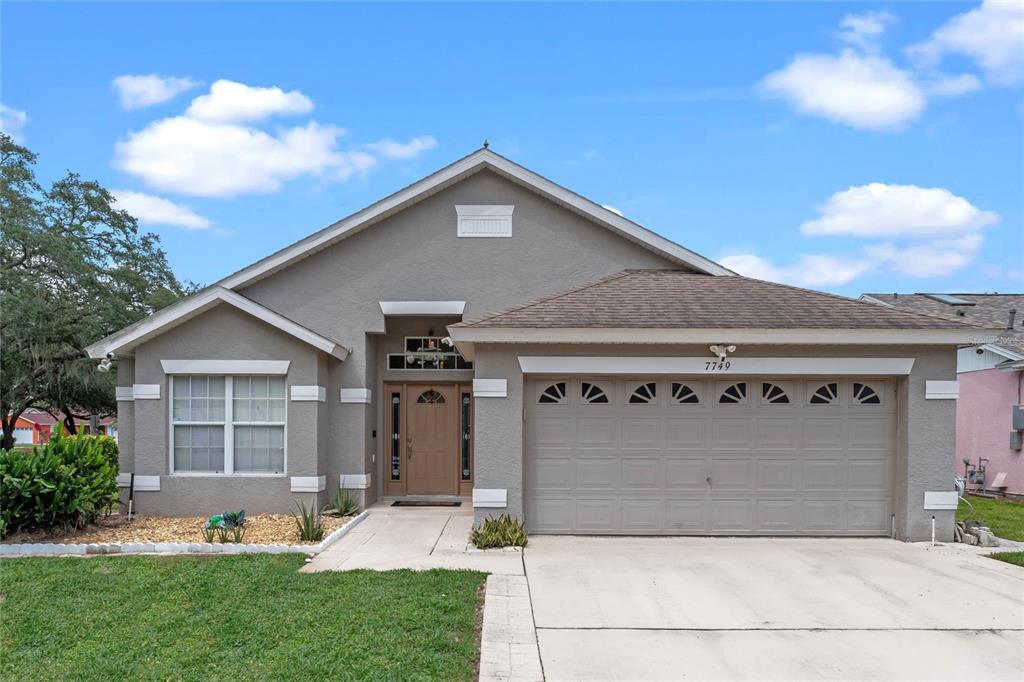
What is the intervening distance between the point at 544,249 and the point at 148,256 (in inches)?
747

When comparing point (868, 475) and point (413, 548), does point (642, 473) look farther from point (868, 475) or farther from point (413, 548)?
point (413, 548)

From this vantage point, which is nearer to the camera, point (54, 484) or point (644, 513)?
point (54, 484)

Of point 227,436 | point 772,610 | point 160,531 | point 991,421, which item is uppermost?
point 227,436

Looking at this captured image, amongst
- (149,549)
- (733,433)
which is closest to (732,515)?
(733,433)

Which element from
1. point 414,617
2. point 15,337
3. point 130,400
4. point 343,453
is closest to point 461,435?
point 343,453

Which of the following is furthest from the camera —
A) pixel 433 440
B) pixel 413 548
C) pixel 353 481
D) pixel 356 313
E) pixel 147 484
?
pixel 433 440

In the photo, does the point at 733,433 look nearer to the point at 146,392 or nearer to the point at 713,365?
the point at 713,365

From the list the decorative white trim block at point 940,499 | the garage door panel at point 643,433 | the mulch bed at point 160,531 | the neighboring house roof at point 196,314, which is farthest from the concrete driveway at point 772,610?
the neighboring house roof at point 196,314

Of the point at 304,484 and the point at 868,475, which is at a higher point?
the point at 868,475

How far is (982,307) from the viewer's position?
20.8 meters

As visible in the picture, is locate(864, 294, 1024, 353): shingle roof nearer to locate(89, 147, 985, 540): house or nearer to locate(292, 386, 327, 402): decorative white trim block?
locate(89, 147, 985, 540): house

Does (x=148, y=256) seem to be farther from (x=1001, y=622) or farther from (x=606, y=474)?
(x=1001, y=622)

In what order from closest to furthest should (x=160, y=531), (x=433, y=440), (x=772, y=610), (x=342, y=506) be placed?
(x=772, y=610) → (x=160, y=531) → (x=342, y=506) → (x=433, y=440)

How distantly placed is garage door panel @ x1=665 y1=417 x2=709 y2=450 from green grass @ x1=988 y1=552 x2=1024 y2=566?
392cm
